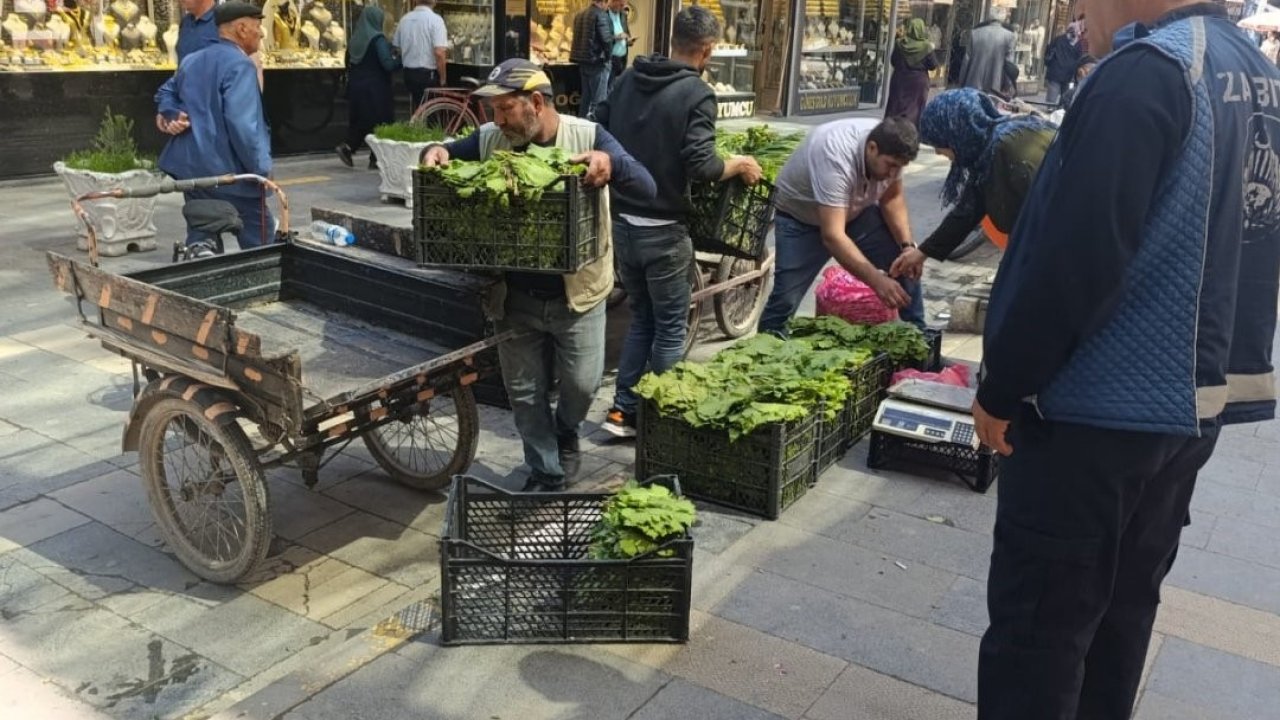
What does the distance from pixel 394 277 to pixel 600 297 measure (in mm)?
1005

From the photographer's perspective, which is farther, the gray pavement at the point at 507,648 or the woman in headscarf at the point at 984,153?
the woman in headscarf at the point at 984,153

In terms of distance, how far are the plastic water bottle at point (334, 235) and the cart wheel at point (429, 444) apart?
1.00 m

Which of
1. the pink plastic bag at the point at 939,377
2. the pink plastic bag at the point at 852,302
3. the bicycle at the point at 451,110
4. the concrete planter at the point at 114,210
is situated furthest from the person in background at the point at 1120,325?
the bicycle at the point at 451,110

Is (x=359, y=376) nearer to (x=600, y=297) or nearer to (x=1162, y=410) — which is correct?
(x=600, y=297)

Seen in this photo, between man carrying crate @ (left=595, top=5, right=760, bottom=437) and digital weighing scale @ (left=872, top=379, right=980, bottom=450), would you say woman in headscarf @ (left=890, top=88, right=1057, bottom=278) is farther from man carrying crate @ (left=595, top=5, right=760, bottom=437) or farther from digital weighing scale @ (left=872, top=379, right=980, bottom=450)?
→ man carrying crate @ (left=595, top=5, right=760, bottom=437)

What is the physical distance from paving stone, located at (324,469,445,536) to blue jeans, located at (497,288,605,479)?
24.7 inches

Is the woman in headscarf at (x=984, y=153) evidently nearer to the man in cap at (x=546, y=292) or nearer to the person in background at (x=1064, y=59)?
the man in cap at (x=546, y=292)

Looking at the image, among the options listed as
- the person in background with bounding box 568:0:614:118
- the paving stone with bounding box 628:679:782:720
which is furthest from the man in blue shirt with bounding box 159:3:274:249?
the person in background with bounding box 568:0:614:118

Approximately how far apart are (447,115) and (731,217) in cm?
776

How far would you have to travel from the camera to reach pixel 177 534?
4.47 m

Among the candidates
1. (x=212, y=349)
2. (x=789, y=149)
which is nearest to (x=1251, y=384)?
(x=212, y=349)

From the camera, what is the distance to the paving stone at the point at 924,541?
14.6 ft

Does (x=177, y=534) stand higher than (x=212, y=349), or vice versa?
(x=212, y=349)

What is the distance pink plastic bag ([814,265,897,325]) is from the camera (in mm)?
6414
